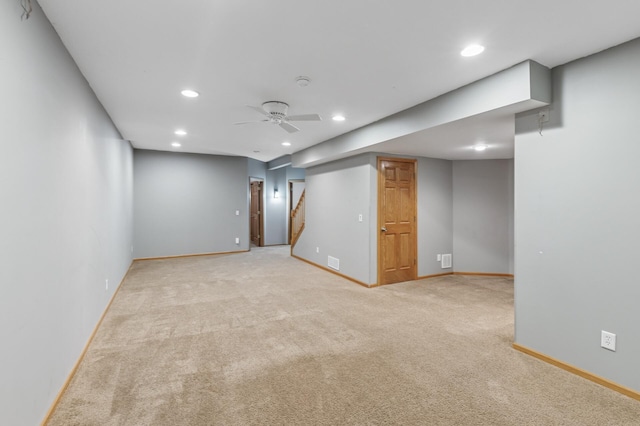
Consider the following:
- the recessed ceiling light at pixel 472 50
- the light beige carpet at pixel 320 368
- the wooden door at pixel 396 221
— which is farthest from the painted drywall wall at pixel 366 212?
the recessed ceiling light at pixel 472 50

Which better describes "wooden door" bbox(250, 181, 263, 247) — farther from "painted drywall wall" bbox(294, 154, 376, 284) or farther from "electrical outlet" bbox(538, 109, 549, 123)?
"electrical outlet" bbox(538, 109, 549, 123)

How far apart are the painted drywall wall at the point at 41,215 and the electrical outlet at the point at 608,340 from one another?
3.67 meters

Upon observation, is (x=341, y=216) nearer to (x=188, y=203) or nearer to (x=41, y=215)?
(x=188, y=203)

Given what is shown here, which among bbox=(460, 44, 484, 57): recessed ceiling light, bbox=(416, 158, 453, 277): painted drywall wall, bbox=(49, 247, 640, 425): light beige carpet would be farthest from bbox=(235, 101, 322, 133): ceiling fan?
bbox=(416, 158, 453, 277): painted drywall wall

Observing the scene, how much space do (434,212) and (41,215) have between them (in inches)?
214

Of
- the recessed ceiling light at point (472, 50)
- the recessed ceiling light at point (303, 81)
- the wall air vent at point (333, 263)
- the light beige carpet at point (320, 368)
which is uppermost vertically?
the recessed ceiling light at point (303, 81)

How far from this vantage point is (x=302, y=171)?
9.99 m

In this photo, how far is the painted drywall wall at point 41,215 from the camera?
1.50 meters

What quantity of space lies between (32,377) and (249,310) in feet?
7.66

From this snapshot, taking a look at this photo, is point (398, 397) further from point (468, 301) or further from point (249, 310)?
point (468, 301)

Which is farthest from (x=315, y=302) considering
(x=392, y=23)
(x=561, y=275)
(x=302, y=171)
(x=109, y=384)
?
(x=302, y=171)

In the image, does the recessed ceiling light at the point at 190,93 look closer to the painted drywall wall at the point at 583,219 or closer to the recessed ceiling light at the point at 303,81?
the recessed ceiling light at the point at 303,81

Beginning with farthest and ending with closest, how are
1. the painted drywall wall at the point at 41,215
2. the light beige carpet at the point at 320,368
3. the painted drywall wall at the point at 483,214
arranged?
1. the painted drywall wall at the point at 483,214
2. the light beige carpet at the point at 320,368
3. the painted drywall wall at the point at 41,215

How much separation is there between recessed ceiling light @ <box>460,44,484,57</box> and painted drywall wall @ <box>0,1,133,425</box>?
2.73m
